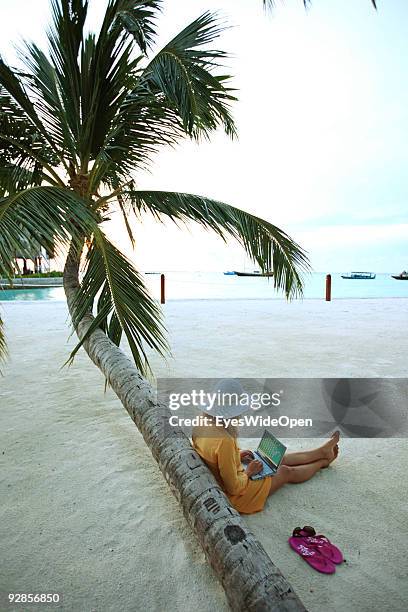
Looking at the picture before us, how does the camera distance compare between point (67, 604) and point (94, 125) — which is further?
point (94, 125)

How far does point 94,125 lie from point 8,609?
3.65 metres

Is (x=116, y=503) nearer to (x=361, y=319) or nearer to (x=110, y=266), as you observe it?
(x=110, y=266)

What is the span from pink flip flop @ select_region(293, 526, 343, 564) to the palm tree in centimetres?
87

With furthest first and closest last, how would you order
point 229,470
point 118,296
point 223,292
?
point 223,292
point 118,296
point 229,470

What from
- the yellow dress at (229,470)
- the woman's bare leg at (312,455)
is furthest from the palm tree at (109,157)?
the woman's bare leg at (312,455)

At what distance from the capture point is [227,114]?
4309 millimetres

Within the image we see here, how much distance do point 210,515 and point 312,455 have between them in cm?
129

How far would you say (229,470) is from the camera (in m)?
2.07

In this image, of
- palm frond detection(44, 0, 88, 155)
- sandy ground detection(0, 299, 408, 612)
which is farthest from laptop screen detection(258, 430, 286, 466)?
palm frond detection(44, 0, 88, 155)

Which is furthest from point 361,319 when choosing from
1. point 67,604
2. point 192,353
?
point 67,604

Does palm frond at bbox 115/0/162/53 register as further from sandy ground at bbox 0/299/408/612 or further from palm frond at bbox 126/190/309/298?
sandy ground at bbox 0/299/408/612

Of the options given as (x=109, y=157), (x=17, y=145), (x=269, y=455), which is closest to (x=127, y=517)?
(x=269, y=455)

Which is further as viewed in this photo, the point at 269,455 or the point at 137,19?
the point at 137,19

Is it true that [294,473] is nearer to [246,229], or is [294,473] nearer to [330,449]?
[330,449]
